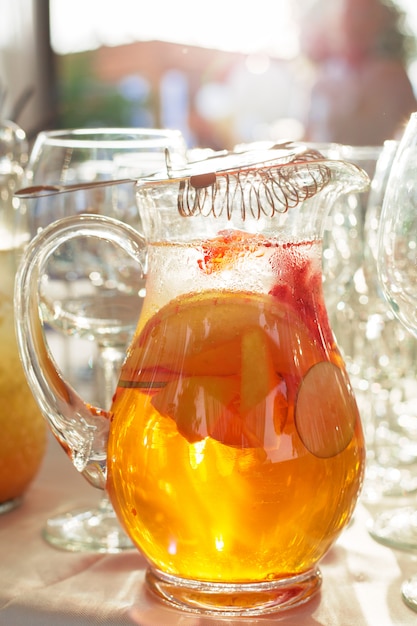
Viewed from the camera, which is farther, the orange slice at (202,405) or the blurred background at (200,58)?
the blurred background at (200,58)

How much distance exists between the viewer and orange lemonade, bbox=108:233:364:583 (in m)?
0.47

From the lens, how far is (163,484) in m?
0.48

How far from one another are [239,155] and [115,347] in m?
0.21

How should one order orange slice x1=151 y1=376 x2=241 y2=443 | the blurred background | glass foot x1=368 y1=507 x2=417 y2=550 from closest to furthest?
orange slice x1=151 y1=376 x2=241 y2=443 → glass foot x1=368 y1=507 x2=417 y2=550 → the blurred background

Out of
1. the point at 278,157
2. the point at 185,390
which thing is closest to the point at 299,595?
the point at 185,390

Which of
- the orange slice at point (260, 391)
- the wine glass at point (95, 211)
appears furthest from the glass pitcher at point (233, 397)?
the wine glass at point (95, 211)

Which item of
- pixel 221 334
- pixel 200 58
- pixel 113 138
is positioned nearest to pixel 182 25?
pixel 200 58

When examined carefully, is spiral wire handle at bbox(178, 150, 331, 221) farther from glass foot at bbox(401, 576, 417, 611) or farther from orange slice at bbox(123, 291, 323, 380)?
glass foot at bbox(401, 576, 417, 611)

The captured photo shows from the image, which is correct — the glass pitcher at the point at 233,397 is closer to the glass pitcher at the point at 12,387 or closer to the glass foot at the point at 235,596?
the glass foot at the point at 235,596

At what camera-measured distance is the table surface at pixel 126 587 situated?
0.49 m

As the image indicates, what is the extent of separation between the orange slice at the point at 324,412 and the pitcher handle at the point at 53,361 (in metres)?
0.12

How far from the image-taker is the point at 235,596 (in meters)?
0.49

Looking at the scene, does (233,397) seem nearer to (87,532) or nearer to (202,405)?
(202,405)

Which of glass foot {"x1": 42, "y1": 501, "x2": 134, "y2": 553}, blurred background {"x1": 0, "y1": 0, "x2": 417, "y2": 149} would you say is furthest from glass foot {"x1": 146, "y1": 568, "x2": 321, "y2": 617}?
blurred background {"x1": 0, "y1": 0, "x2": 417, "y2": 149}
